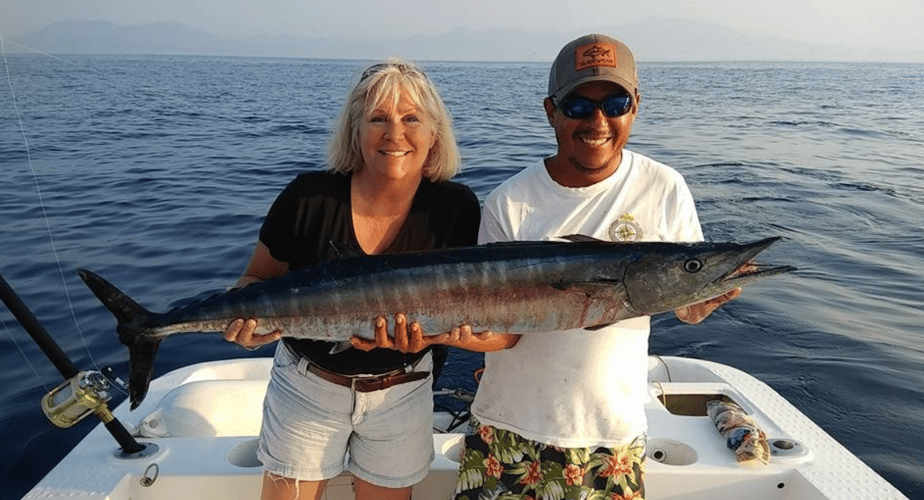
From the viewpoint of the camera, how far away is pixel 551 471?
2.79m

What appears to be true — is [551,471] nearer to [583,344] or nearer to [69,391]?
[583,344]

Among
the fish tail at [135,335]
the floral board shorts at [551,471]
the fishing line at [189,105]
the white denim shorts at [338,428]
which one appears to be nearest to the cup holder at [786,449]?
the floral board shorts at [551,471]

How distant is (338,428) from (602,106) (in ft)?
5.76

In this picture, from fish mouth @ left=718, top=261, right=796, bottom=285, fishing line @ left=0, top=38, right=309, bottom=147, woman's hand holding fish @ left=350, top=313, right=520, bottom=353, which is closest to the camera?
fish mouth @ left=718, top=261, right=796, bottom=285

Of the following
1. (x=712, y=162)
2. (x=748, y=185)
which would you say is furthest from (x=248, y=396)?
(x=712, y=162)

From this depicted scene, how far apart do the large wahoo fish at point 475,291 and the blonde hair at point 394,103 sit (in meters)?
0.54

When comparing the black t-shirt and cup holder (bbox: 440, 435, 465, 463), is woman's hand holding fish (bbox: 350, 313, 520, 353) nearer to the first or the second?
the black t-shirt

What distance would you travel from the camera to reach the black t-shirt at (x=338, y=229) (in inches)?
120

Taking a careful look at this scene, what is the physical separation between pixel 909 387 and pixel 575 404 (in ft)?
18.0

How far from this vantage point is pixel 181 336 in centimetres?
786

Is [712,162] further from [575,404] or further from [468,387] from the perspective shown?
[575,404]

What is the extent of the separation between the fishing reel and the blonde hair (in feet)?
4.96

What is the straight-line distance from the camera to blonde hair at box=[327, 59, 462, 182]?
3049 millimetres

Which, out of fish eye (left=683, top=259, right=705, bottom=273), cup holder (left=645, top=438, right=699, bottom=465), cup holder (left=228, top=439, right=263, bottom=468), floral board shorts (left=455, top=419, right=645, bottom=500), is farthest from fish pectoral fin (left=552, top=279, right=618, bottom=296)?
cup holder (left=228, top=439, right=263, bottom=468)
